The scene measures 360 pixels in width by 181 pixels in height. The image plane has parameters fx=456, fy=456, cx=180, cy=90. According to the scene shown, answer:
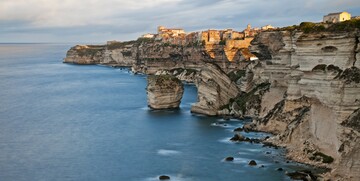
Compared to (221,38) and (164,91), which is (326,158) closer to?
(164,91)

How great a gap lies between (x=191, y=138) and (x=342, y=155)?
2541 cm

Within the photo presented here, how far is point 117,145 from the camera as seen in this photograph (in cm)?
5569

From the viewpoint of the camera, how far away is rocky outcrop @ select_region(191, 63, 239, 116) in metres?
74.4

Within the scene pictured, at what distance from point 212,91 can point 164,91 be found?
9920 millimetres

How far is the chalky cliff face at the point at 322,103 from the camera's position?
36.9 metres

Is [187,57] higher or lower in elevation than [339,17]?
lower

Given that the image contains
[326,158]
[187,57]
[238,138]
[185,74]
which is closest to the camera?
[326,158]

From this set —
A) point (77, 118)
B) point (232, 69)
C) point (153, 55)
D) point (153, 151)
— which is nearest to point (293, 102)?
point (153, 151)

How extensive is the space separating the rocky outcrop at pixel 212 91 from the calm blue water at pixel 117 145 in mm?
2481

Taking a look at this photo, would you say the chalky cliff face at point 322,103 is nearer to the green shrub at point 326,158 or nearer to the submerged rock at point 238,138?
the green shrub at point 326,158

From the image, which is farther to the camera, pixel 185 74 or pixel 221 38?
pixel 185 74

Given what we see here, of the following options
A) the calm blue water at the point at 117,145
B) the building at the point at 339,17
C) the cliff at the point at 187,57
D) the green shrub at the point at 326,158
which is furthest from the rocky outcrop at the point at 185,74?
the green shrub at the point at 326,158

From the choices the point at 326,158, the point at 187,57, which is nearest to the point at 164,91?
the point at 326,158

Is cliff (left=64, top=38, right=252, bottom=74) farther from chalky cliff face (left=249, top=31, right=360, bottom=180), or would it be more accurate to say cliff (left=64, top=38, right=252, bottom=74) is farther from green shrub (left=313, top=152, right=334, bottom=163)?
green shrub (left=313, top=152, right=334, bottom=163)
